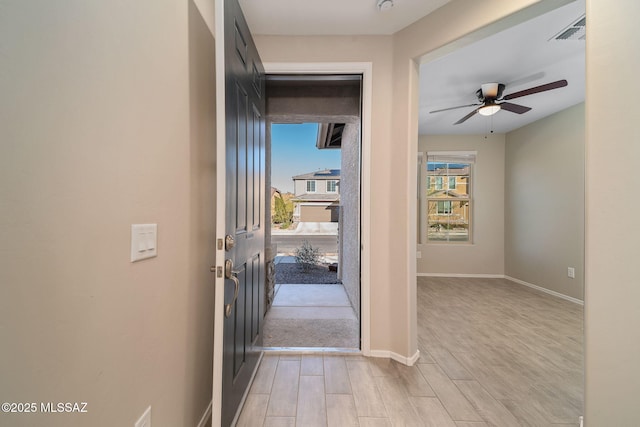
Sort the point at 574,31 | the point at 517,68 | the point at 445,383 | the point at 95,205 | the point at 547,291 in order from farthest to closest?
the point at 547,291
the point at 517,68
the point at 574,31
the point at 445,383
the point at 95,205

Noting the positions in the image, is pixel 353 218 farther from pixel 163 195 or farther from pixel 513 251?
pixel 513 251

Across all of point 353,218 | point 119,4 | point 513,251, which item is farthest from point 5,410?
point 513,251

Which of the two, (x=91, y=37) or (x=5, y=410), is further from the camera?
(x=91, y=37)

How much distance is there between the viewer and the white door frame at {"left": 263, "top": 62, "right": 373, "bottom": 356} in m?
2.04

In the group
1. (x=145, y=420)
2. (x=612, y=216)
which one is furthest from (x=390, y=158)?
(x=145, y=420)

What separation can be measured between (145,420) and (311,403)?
0.98m

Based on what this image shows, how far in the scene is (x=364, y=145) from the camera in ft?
6.77

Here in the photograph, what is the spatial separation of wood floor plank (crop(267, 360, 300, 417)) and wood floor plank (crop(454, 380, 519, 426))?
3.89 ft

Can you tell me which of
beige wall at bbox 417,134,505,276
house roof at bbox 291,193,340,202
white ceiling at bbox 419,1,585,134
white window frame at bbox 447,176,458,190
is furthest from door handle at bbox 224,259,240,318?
house roof at bbox 291,193,340,202

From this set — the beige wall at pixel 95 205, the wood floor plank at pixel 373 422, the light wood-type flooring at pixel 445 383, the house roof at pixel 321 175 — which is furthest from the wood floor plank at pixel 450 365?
the house roof at pixel 321 175

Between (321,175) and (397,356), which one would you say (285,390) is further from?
(321,175)

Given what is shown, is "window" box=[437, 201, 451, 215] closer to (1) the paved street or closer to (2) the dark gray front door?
(1) the paved street

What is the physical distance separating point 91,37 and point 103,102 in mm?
172

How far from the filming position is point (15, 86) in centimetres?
51
